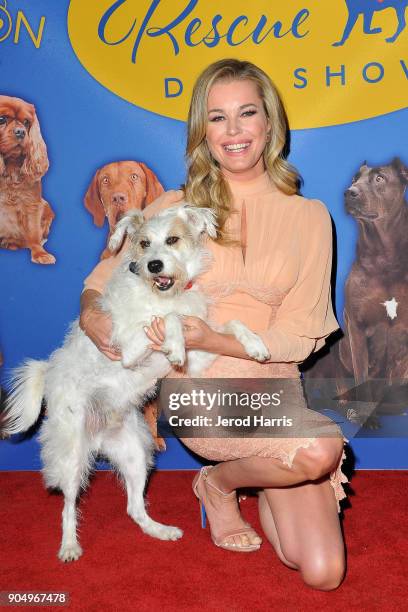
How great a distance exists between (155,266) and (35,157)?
1514mm

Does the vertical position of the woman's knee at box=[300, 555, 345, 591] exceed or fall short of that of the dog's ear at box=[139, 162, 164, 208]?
it falls short

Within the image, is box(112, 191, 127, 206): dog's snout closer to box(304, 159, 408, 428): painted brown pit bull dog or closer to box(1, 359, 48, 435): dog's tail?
box(1, 359, 48, 435): dog's tail

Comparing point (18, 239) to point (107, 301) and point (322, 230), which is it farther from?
point (322, 230)

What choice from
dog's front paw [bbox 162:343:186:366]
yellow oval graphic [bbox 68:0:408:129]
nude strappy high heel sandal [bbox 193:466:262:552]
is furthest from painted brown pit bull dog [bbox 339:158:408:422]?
dog's front paw [bbox 162:343:186:366]

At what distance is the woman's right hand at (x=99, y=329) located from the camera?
322 centimetres

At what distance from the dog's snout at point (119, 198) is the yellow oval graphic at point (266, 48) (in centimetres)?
57

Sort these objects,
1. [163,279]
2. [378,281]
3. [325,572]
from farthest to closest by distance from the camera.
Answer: [378,281] < [163,279] < [325,572]

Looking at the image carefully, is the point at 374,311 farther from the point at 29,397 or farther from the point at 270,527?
the point at 29,397

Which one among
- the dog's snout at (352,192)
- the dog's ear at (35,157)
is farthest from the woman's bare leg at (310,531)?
the dog's ear at (35,157)

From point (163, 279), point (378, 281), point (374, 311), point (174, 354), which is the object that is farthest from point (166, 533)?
point (378, 281)

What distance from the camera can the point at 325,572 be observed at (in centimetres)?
281

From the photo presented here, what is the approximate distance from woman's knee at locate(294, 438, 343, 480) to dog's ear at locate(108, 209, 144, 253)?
1316 mm

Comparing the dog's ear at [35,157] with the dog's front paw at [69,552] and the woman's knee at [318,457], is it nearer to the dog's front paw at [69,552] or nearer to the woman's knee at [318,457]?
the dog's front paw at [69,552]

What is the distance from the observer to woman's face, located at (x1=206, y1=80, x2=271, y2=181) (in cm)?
319
